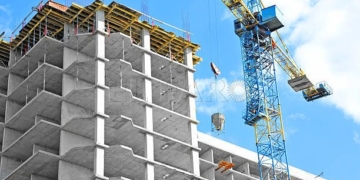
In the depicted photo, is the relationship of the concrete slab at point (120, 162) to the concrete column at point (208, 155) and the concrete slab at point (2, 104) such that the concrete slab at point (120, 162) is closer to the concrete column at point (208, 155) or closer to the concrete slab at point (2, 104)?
the concrete column at point (208, 155)

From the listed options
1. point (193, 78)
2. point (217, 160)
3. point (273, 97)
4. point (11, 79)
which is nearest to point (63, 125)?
point (11, 79)

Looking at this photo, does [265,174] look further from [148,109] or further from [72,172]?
[72,172]

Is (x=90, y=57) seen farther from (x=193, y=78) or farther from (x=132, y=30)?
(x=193, y=78)

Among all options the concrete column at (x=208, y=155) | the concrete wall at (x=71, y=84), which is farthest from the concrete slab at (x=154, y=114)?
the concrete column at (x=208, y=155)

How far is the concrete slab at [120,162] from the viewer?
86.9 metres

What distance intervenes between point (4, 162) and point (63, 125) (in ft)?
30.1

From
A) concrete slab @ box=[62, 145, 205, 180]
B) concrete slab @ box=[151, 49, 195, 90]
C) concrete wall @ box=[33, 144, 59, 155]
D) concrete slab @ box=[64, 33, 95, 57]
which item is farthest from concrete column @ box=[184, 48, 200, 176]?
Result: concrete wall @ box=[33, 144, 59, 155]

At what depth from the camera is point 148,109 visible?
93500 mm

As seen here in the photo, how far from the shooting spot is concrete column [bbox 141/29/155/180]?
8994 centimetres

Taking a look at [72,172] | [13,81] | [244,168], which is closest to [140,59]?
[13,81]

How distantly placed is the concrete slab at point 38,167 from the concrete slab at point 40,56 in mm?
12739

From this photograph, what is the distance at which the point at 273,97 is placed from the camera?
115 metres

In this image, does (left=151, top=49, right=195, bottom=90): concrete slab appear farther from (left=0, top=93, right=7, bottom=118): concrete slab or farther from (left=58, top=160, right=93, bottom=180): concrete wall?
(left=0, top=93, right=7, bottom=118): concrete slab

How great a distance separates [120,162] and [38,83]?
12773mm
